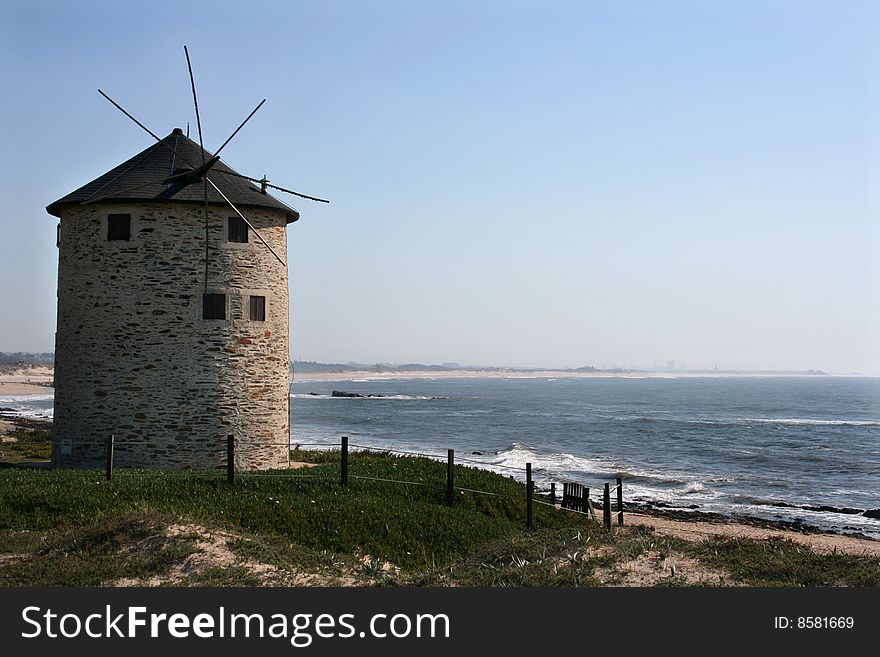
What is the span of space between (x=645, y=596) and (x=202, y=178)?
1856 cm

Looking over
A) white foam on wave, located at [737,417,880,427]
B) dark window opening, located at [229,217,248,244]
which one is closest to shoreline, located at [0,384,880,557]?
dark window opening, located at [229,217,248,244]

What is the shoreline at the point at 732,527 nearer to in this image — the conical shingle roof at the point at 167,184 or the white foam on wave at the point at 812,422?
the conical shingle roof at the point at 167,184

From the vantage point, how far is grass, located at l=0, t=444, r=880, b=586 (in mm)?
11534

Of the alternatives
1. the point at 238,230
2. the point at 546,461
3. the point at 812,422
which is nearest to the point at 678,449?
the point at 546,461

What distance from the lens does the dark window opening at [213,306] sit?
22.9m

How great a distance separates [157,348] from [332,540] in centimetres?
1059

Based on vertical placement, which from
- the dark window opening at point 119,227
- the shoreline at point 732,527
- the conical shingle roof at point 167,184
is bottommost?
the shoreline at point 732,527

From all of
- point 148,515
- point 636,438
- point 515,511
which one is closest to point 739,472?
point 636,438

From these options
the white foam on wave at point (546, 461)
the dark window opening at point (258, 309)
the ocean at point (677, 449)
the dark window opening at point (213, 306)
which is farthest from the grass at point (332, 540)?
the white foam on wave at point (546, 461)

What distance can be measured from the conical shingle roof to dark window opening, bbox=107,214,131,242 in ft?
1.56

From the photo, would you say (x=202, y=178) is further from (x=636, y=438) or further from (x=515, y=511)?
(x=636, y=438)

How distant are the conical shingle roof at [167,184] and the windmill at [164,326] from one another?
6 cm

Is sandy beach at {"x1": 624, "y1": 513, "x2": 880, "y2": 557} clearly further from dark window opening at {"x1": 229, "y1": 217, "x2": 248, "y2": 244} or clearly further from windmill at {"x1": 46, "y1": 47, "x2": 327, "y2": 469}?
dark window opening at {"x1": 229, "y1": 217, "x2": 248, "y2": 244}

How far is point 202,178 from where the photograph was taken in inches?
935
